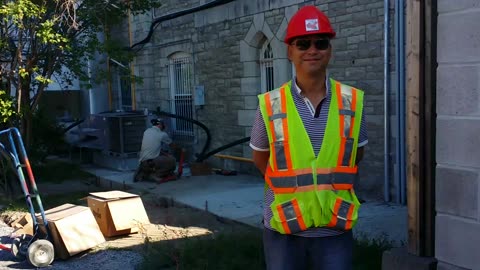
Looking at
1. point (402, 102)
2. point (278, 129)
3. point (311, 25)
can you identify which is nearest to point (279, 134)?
point (278, 129)

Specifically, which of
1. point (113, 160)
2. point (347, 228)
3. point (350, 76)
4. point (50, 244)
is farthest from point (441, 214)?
point (113, 160)

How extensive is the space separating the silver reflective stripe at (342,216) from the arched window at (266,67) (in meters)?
7.38

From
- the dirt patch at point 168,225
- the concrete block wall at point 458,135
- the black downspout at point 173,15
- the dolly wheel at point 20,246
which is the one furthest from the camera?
the black downspout at point 173,15

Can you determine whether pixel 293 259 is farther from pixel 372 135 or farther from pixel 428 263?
pixel 372 135

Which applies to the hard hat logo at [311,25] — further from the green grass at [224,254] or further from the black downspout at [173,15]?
the black downspout at [173,15]

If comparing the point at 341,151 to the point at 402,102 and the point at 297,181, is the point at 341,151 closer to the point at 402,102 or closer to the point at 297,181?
the point at 297,181

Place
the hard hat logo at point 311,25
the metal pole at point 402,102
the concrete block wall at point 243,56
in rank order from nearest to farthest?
the hard hat logo at point 311,25 → the metal pole at point 402,102 → the concrete block wall at point 243,56

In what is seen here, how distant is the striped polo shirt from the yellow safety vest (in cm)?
3

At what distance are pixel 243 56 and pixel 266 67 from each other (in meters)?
0.53

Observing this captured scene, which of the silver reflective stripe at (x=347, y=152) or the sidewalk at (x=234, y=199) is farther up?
the silver reflective stripe at (x=347, y=152)

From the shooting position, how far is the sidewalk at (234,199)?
612 centimetres

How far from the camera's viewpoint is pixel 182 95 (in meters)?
12.3

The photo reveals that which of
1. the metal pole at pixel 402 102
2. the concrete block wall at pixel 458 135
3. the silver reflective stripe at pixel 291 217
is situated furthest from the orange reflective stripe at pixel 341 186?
the metal pole at pixel 402 102

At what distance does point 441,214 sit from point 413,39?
4.12 ft
